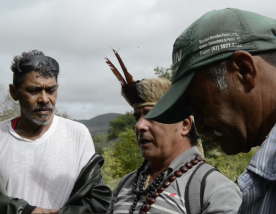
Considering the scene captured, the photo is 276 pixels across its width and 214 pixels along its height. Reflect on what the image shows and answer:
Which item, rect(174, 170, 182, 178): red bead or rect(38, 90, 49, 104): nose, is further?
rect(38, 90, 49, 104): nose

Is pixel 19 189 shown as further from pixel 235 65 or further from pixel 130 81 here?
pixel 235 65

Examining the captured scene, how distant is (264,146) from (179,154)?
148cm

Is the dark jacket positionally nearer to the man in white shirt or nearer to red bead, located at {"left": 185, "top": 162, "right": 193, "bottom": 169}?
the man in white shirt

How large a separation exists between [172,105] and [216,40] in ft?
1.17

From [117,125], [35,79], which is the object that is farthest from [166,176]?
[117,125]

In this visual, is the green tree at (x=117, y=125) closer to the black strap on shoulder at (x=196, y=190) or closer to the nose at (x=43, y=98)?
the nose at (x=43, y=98)

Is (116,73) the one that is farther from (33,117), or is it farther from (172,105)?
(172,105)

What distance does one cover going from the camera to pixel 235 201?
6.60 ft

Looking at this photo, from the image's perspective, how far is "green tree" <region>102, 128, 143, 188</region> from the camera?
15.5m

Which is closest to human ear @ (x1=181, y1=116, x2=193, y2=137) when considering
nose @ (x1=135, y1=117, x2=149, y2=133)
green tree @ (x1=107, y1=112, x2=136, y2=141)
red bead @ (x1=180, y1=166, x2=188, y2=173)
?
nose @ (x1=135, y1=117, x2=149, y2=133)

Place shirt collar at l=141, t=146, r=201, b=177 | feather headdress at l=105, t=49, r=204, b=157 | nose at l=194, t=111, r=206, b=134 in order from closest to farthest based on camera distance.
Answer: nose at l=194, t=111, r=206, b=134, shirt collar at l=141, t=146, r=201, b=177, feather headdress at l=105, t=49, r=204, b=157

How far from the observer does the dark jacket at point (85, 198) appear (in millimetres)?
2885

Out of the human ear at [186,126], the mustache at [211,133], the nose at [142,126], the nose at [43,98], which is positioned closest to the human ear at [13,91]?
the nose at [43,98]

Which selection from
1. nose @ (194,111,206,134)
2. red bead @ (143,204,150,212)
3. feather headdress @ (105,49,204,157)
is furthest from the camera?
feather headdress @ (105,49,204,157)
